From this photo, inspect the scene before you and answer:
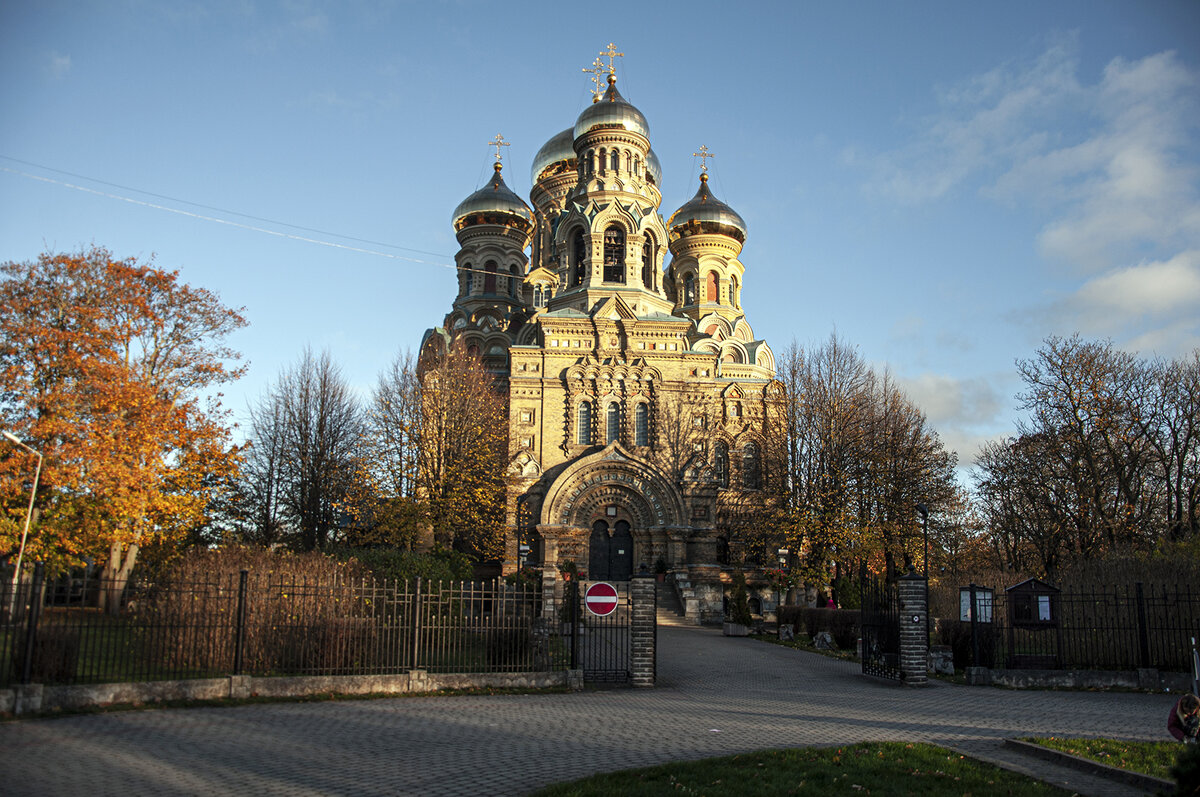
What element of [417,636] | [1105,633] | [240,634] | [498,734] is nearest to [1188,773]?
[498,734]

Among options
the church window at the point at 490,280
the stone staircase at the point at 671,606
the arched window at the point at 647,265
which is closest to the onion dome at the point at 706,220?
the arched window at the point at 647,265

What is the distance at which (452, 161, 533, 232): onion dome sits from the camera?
46.1 meters

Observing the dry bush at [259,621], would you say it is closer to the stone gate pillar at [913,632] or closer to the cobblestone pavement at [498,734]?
the cobblestone pavement at [498,734]

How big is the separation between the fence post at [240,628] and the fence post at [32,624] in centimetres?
232

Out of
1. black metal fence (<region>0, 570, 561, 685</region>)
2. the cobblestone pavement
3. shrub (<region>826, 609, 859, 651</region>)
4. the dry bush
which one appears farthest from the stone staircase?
the dry bush

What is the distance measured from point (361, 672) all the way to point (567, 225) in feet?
89.1

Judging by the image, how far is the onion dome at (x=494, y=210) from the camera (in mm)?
46094

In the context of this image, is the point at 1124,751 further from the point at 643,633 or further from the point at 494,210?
the point at 494,210

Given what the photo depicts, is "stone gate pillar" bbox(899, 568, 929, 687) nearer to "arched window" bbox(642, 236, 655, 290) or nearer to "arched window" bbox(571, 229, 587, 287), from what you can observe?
"arched window" bbox(642, 236, 655, 290)

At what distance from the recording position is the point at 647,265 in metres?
38.0

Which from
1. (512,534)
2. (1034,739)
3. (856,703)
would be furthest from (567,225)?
(1034,739)

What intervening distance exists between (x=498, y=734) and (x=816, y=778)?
12.2ft

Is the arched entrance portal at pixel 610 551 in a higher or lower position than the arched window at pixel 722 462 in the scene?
lower

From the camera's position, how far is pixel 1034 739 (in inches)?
352
